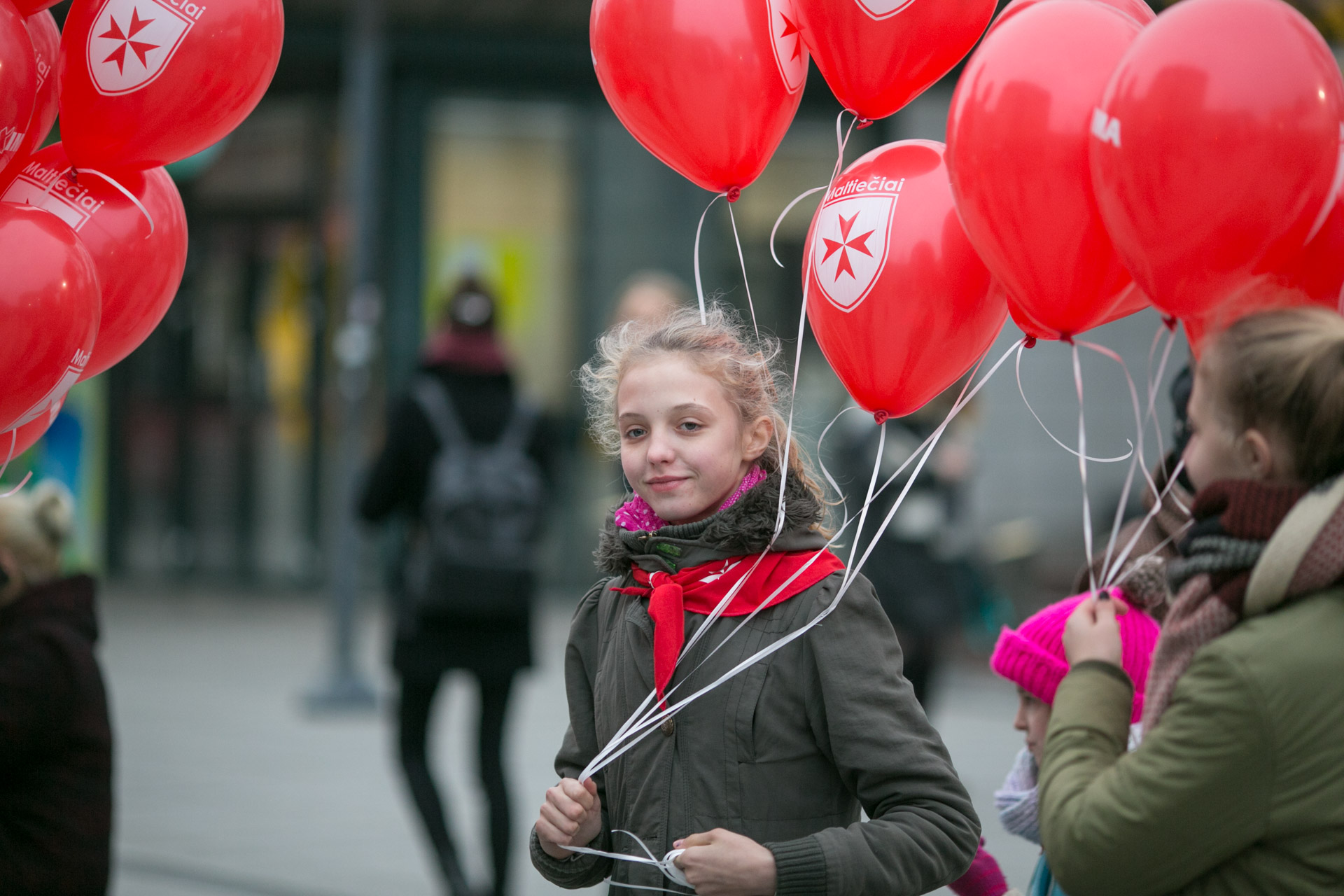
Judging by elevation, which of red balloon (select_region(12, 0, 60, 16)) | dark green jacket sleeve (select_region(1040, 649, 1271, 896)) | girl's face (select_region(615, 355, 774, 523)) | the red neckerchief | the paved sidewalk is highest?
red balloon (select_region(12, 0, 60, 16))

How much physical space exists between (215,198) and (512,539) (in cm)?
935

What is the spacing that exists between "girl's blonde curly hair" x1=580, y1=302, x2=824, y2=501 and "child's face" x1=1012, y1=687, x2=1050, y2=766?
48 centimetres

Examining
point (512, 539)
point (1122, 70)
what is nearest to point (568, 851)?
point (1122, 70)

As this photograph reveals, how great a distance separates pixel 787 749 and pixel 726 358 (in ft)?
2.05

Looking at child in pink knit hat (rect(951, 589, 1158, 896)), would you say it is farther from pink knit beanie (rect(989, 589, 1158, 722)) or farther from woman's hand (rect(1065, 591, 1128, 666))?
woman's hand (rect(1065, 591, 1128, 666))

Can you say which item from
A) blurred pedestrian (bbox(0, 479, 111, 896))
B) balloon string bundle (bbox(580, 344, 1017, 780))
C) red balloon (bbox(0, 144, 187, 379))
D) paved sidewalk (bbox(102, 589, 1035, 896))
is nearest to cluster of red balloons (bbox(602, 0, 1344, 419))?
balloon string bundle (bbox(580, 344, 1017, 780))

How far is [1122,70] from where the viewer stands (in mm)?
1978

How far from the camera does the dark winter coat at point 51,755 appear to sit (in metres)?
3.11

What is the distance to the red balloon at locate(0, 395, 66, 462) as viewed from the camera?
2.79m

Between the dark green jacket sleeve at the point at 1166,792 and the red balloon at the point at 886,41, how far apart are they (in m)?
1.21

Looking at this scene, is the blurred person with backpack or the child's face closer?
the child's face

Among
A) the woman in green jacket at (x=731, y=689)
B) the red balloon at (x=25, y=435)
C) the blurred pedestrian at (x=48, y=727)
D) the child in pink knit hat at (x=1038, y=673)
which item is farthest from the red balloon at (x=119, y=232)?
the child in pink knit hat at (x=1038, y=673)

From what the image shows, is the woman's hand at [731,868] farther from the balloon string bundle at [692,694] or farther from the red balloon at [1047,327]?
the red balloon at [1047,327]

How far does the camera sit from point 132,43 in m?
2.61
